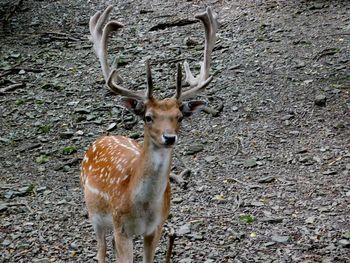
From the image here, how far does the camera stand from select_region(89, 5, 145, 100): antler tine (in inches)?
220

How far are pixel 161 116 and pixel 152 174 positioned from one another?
17.7 inches

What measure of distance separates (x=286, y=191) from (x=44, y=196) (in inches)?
111

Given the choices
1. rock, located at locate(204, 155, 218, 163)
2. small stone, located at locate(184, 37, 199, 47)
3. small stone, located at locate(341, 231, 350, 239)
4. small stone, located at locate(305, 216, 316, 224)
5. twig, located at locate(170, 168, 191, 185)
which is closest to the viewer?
small stone, located at locate(341, 231, 350, 239)

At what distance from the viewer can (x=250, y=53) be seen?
12109 millimetres

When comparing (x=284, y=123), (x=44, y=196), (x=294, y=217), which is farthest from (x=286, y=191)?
(x=44, y=196)

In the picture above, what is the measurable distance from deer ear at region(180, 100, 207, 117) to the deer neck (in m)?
0.40

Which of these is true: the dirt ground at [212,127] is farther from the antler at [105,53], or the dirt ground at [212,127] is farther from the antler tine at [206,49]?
the antler at [105,53]

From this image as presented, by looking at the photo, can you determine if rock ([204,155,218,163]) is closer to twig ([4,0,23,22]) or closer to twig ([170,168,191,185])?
twig ([170,168,191,185])

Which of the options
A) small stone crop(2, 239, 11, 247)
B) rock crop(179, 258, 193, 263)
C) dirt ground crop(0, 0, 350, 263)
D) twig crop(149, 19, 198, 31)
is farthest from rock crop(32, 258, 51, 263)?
twig crop(149, 19, 198, 31)

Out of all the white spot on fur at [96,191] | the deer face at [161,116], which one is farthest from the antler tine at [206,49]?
the white spot on fur at [96,191]

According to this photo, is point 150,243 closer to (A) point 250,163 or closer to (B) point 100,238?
(B) point 100,238

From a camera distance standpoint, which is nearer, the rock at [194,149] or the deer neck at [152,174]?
the deer neck at [152,174]

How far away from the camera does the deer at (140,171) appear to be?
5.20 metres

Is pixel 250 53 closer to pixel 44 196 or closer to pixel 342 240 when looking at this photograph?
pixel 44 196
